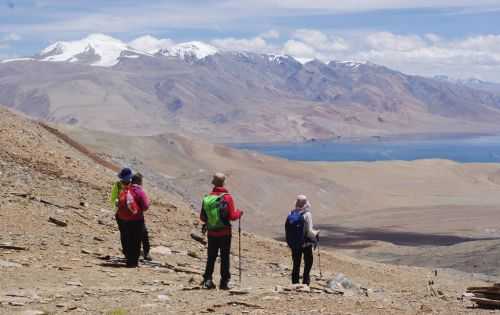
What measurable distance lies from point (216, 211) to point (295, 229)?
1.46 m

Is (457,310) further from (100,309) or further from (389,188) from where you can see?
(389,188)

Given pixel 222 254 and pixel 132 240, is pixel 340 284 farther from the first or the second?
pixel 132 240

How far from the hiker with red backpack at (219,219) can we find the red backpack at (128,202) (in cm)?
146

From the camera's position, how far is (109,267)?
11.8 m

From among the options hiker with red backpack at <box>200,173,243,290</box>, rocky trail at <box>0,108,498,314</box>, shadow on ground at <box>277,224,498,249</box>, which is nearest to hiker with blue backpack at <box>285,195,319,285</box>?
rocky trail at <box>0,108,498,314</box>

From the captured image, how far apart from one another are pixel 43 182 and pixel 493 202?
7943cm

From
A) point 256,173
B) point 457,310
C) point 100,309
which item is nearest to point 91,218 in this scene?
point 100,309

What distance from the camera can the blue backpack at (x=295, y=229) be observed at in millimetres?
11320

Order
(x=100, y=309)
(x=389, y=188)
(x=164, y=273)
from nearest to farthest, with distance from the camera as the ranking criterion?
(x=100, y=309)
(x=164, y=273)
(x=389, y=188)

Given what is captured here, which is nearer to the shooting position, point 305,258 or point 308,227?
point 308,227


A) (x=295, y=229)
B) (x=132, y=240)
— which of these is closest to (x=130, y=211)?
(x=132, y=240)

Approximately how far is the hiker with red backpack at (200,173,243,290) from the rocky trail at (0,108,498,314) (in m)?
0.34

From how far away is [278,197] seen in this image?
280 ft

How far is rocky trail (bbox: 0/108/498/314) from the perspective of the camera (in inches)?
360
